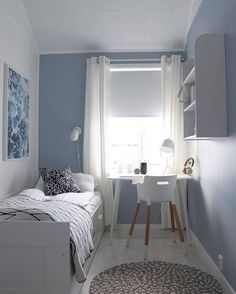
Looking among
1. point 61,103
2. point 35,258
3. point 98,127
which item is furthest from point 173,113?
point 35,258

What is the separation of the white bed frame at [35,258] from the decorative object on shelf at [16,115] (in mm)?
1326

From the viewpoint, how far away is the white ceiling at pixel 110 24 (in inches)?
136

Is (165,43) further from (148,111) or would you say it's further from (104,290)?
(104,290)

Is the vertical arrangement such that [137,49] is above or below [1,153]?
above

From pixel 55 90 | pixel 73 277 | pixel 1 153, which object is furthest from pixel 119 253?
pixel 55 90

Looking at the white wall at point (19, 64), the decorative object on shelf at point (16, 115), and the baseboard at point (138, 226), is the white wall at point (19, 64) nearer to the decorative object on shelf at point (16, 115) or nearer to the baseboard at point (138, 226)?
the decorative object on shelf at point (16, 115)

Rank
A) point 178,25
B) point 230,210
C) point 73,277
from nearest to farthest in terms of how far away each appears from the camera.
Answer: point 73,277, point 230,210, point 178,25

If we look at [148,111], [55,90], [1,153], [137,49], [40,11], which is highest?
[40,11]

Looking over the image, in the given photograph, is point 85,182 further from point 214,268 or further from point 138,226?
point 214,268

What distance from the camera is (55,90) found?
4086mm

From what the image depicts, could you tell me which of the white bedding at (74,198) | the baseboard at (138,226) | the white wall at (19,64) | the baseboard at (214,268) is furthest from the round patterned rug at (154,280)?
the white wall at (19,64)

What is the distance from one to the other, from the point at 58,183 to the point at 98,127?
0.92 meters

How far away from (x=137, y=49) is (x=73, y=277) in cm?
301

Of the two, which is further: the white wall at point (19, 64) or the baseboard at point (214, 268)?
the white wall at point (19, 64)
